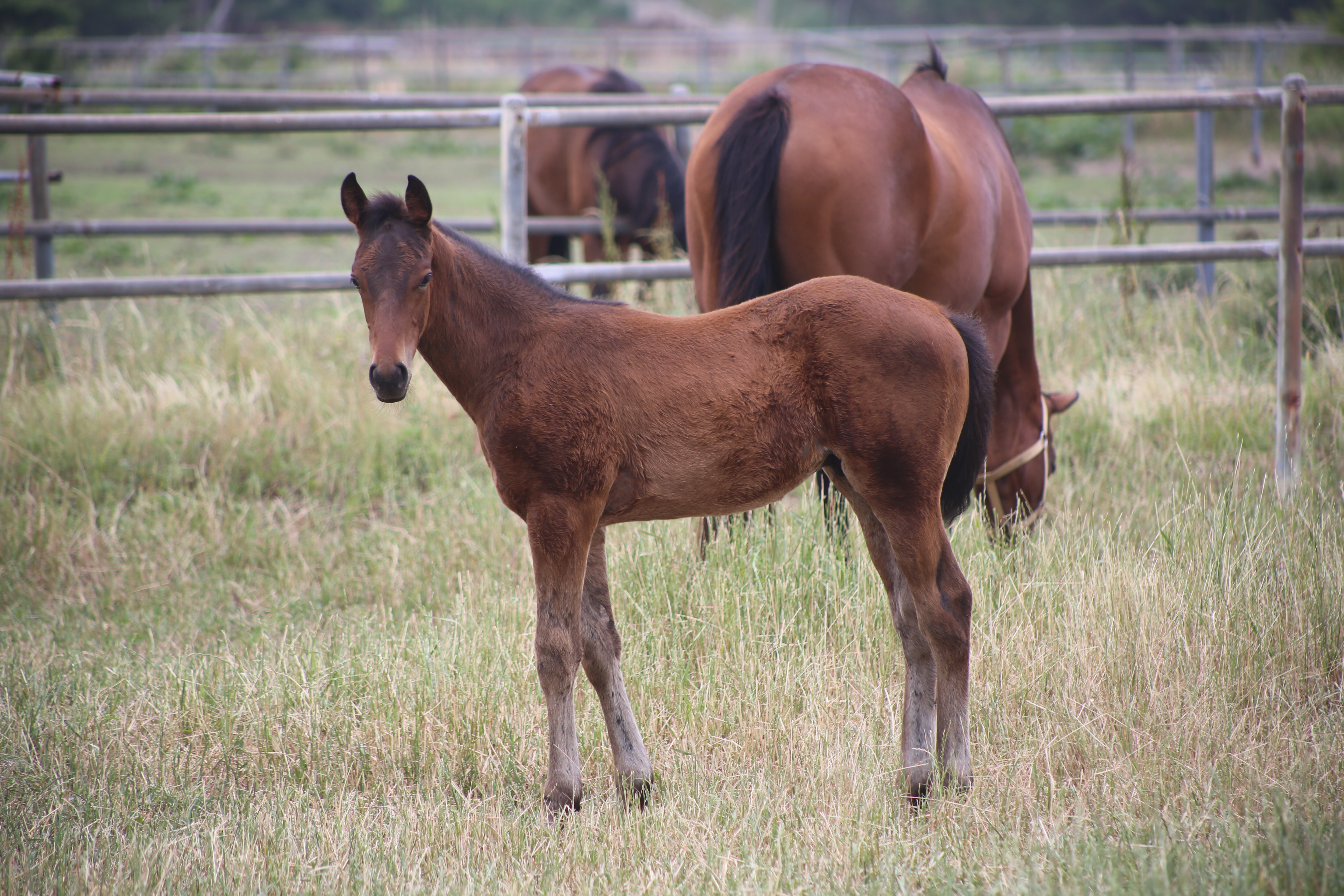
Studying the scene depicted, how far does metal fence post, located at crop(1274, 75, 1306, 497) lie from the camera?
14.6 feet

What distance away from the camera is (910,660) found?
266 centimetres

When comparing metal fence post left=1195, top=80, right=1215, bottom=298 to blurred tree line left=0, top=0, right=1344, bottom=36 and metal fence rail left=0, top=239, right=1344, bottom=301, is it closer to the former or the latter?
metal fence rail left=0, top=239, right=1344, bottom=301

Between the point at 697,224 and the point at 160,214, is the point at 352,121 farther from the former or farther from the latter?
the point at 160,214

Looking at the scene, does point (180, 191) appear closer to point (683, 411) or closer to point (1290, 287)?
point (1290, 287)

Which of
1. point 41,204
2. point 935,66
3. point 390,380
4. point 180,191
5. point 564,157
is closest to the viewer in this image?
point 390,380

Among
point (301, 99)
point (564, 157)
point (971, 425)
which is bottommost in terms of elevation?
point (971, 425)

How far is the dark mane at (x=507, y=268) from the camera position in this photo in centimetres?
253

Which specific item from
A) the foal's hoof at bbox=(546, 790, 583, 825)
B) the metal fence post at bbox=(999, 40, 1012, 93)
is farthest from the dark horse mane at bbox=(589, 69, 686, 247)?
the metal fence post at bbox=(999, 40, 1012, 93)

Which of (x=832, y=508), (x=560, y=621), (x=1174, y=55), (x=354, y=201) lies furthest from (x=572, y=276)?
(x=1174, y=55)

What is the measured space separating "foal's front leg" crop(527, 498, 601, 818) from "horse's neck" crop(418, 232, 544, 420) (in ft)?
1.09

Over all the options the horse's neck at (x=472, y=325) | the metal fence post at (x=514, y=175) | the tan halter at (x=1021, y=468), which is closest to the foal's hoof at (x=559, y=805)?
the horse's neck at (x=472, y=325)

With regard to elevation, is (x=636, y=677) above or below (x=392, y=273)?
below

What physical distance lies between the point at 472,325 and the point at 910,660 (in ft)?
4.57

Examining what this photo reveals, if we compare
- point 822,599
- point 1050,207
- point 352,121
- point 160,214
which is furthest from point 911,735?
point 160,214
